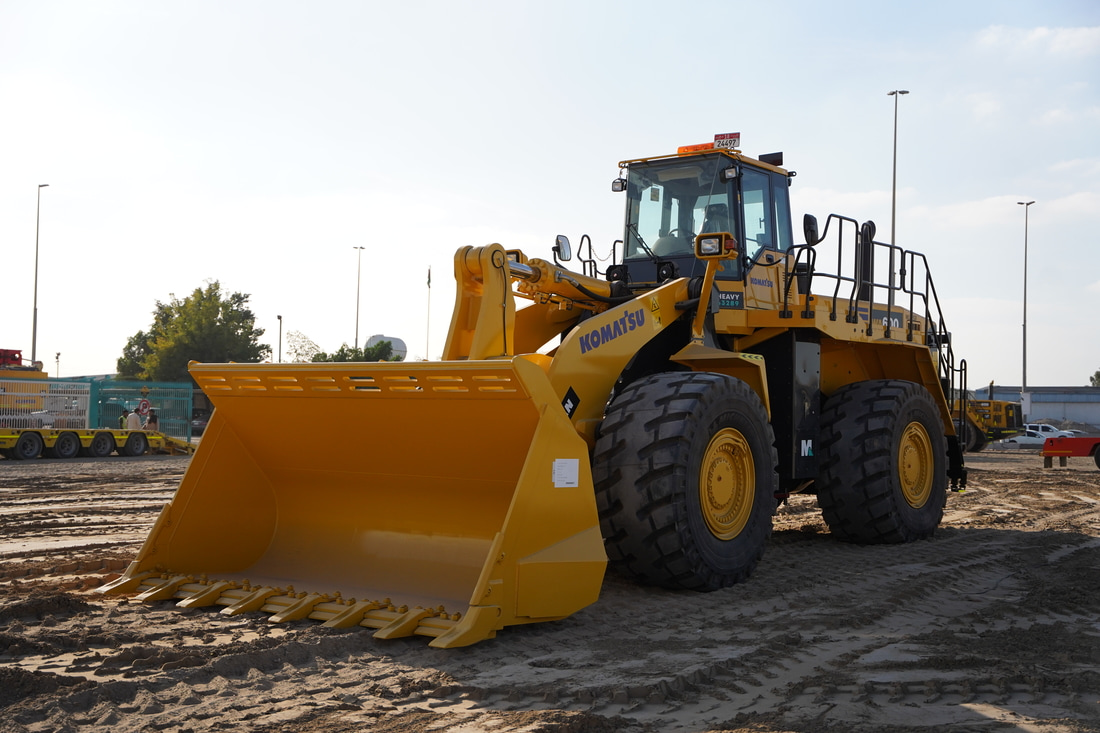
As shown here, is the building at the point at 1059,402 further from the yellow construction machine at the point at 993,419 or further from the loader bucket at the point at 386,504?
the loader bucket at the point at 386,504

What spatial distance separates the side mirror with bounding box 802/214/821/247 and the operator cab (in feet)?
1.94

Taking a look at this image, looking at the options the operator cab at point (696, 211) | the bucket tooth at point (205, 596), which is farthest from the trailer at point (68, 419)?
the bucket tooth at point (205, 596)

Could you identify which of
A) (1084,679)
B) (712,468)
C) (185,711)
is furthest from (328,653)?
(1084,679)

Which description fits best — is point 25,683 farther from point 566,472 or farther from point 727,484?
point 727,484

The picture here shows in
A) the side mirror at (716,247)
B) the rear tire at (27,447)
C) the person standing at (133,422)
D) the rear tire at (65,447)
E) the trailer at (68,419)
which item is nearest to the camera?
the side mirror at (716,247)

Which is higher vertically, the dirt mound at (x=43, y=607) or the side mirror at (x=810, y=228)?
the side mirror at (x=810, y=228)

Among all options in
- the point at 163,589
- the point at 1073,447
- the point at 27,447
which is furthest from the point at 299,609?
the point at 1073,447

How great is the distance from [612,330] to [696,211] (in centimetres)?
233

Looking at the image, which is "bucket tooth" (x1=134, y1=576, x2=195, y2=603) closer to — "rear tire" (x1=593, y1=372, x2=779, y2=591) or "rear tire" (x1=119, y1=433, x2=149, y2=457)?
"rear tire" (x1=593, y1=372, x2=779, y2=591)

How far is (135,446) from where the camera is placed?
2489 cm

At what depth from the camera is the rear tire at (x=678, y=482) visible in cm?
595

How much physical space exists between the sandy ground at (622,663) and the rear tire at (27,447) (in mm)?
17334

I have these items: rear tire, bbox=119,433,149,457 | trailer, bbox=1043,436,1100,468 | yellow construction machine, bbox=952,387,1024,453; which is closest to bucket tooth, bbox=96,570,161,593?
rear tire, bbox=119,433,149,457

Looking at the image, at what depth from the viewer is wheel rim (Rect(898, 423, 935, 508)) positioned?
9.20m
